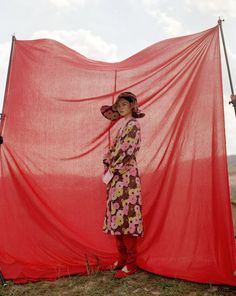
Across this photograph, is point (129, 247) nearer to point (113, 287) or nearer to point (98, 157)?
point (113, 287)

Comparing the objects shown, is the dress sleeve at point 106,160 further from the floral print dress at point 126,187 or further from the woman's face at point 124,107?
the woman's face at point 124,107

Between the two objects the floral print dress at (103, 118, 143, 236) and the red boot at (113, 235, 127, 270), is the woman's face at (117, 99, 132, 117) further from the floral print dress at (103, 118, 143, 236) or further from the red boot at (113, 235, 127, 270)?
the red boot at (113, 235, 127, 270)

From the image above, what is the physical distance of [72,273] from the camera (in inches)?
143

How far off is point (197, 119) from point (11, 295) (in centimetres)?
233

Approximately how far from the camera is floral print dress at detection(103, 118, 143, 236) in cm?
342

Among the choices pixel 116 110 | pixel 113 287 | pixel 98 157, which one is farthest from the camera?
pixel 98 157

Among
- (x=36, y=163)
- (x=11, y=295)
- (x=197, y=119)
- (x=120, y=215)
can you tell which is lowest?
(x=11, y=295)

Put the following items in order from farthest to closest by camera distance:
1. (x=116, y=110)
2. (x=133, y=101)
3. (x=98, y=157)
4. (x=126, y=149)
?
(x=98, y=157)
(x=116, y=110)
(x=133, y=101)
(x=126, y=149)

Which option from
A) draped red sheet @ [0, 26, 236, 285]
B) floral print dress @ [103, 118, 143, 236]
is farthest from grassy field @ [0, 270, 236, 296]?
floral print dress @ [103, 118, 143, 236]

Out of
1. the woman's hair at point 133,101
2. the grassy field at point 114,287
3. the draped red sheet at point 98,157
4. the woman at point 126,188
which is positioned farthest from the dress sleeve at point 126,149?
the grassy field at point 114,287

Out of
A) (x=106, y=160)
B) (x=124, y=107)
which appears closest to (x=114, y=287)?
(x=106, y=160)

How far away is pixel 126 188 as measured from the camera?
3461mm

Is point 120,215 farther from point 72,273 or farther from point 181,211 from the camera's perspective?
point 72,273

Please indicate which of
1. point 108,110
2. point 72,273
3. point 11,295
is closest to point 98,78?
point 108,110
